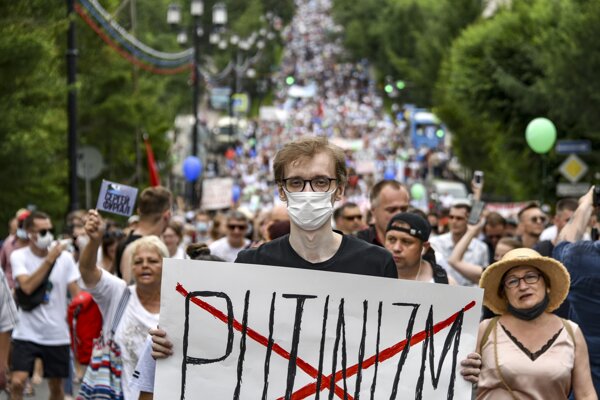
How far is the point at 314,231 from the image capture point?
5.31m

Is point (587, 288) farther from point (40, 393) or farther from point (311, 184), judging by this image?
point (40, 393)

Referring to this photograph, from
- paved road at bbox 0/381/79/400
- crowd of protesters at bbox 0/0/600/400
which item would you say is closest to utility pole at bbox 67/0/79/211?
crowd of protesters at bbox 0/0/600/400

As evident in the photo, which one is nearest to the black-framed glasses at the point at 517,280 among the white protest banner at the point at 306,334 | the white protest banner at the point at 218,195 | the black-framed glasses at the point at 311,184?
the white protest banner at the point at 306,334

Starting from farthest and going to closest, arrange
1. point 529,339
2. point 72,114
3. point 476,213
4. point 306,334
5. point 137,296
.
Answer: point 72,114, point 476,213, point 137,296, point 529,339, point 306,334

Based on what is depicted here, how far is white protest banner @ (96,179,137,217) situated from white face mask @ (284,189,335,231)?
8.68 ft

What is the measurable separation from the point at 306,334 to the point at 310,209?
481 mm

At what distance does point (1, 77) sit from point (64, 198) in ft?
31.5

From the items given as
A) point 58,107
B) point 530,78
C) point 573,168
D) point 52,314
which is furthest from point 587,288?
point 530,78

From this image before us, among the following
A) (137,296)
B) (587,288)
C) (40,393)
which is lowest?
(40,393)

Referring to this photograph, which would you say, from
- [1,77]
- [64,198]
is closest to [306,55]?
[64,198]

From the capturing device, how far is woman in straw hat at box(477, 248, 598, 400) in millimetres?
6191

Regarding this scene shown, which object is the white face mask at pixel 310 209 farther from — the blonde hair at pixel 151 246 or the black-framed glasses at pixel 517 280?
the blonde hair at pixel 151 246

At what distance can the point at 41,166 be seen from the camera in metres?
22.0

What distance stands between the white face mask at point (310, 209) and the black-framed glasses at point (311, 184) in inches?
1.7
